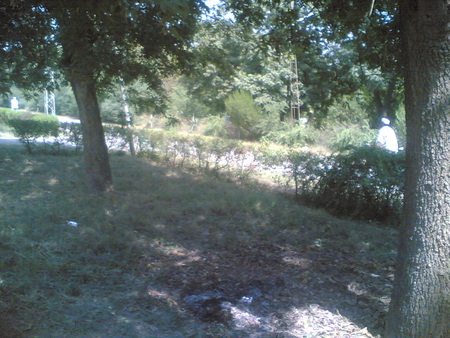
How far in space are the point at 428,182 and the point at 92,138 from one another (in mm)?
6961

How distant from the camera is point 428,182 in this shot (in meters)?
3.49

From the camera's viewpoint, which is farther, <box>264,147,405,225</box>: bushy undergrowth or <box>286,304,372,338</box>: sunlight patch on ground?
<box>264,147,405,225</box>: bushy undergrowth

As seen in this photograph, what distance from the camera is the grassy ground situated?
436 cm

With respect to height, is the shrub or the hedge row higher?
the shrub

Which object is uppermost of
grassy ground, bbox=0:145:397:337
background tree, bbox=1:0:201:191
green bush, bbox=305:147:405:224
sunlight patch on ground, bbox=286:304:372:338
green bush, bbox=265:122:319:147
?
background tree, bbox=1:0:201:191

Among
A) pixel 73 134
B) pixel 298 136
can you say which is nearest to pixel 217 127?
pixel 298 136

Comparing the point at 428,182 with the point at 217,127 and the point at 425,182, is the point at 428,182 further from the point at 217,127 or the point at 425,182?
the point at 217,127

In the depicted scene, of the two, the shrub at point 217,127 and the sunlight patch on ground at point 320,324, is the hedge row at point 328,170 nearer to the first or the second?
the sunlight patch on ground at point 320,324

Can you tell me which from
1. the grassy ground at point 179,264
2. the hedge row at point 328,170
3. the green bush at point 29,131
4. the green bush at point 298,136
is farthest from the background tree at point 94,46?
the green bush at point 298,136

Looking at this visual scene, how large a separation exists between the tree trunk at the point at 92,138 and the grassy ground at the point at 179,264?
0.49 meters

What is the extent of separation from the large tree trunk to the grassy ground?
0.88 meters

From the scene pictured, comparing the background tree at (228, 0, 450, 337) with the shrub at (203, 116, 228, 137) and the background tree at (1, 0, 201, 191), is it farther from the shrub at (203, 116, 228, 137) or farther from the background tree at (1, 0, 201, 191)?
the shrub at (203, 116, 228, 137)

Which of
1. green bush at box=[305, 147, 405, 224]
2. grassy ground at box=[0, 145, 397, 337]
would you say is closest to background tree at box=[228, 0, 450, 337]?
grassy ground at box=[0, 145, 397, 337]

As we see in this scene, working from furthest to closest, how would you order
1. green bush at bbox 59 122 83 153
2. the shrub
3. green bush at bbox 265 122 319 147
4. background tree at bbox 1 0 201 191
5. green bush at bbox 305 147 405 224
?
the shrub
green bush at bbox 265 122 319 147
green bush at bbox 59 122 83 153
green bush at bbox 305 147 405 224
background tree at bbox 1 0 201 191
